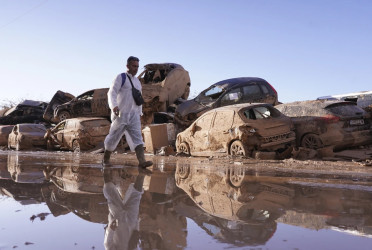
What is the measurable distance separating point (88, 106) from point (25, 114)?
912 centimetres

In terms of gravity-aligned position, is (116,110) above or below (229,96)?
below

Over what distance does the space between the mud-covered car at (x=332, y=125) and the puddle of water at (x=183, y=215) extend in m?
5.11

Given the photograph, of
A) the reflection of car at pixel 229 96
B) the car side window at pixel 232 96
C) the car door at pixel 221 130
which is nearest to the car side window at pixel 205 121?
the car door at pixel 221 130

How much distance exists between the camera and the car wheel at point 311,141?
32.5 ft

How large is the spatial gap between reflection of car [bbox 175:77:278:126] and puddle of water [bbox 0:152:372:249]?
9.04 metres

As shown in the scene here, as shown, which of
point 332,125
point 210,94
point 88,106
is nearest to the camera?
point 332,125

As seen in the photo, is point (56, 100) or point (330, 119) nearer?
point (330, 119)

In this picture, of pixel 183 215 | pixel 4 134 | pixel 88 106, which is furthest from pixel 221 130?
pixel 4 134

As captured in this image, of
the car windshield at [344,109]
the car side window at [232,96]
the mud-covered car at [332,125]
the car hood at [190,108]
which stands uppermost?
the car side window at [232,96]

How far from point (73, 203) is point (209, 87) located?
460 inches

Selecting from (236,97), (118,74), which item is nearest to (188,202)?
(118,74)

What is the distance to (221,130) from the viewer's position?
10.0 m

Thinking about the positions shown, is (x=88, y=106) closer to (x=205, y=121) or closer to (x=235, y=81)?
(x=235, y=81)

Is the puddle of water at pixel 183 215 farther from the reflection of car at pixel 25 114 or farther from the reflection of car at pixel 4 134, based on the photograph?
the reflection of car at pixel 25 114
